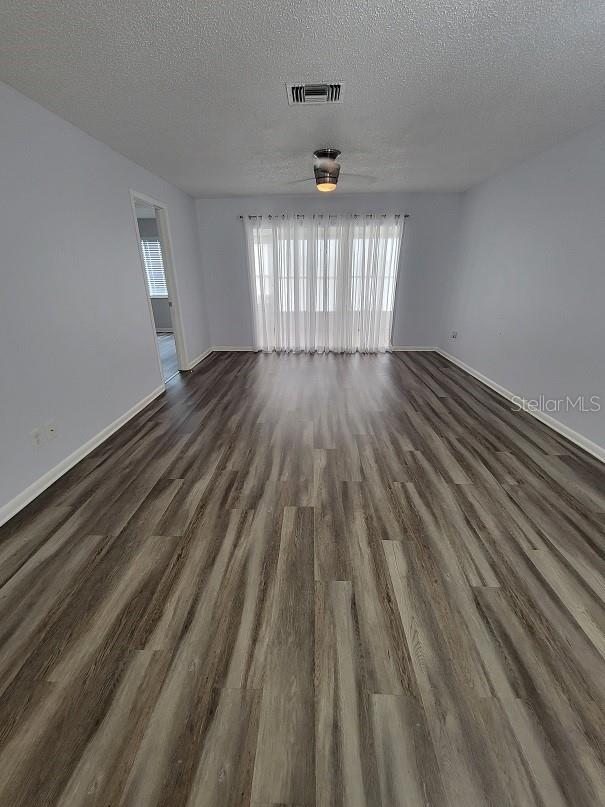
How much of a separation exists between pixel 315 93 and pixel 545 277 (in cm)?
257

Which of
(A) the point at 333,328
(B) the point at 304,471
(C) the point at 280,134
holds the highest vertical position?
(C) the point at 280,134

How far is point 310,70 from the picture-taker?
191 centimetres

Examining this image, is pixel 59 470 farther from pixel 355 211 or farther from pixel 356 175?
pixel 355 211

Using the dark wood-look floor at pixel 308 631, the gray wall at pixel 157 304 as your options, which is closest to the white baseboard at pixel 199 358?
the gray wall at pixel 157 304

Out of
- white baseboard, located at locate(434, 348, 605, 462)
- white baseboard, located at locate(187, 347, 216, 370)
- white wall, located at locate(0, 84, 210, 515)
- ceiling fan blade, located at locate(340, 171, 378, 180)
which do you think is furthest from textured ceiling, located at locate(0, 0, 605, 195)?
white baseboard, located at locate(187, 347, 216, 370)

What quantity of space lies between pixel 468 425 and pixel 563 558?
1.61 meters

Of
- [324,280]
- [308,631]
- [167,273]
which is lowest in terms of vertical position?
[308,631]

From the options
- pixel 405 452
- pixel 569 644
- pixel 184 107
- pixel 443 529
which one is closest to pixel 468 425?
pixel 405 452

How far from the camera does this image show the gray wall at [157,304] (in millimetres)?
7176

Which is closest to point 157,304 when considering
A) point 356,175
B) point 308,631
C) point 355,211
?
point 355,211

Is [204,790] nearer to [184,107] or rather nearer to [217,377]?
[184,107]

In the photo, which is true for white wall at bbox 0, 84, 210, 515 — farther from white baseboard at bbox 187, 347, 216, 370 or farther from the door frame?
white baseboard at bbox 187, 347, 216, 370

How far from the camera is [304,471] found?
254cm

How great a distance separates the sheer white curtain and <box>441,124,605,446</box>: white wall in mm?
1341
